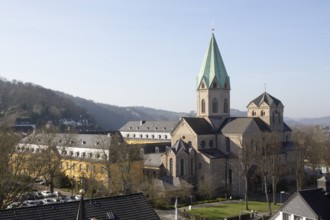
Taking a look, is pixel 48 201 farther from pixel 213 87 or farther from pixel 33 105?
pixel 33 105

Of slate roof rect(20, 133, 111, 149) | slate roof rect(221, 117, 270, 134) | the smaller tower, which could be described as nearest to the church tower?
slate roof rect(221, 117, 270, 134)

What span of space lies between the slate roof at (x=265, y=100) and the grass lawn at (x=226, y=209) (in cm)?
2442

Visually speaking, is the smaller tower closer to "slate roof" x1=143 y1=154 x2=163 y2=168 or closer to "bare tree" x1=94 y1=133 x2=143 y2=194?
"slate roof" x1=143 y1=154 x2=163 y2=168

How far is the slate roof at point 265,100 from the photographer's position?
76625 millimetres

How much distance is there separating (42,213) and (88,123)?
15602 cm

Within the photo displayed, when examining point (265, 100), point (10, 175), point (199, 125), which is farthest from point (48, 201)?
point (265, 100)

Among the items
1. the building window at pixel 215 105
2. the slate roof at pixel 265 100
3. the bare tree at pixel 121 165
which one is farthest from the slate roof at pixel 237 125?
the bare tree at pixel 121 165

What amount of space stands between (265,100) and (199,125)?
16.6 meters

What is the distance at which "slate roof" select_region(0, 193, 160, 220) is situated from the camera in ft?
76.3

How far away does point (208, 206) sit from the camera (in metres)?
54.8

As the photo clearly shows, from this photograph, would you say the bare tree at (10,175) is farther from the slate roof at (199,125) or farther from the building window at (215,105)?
the building window at (215,105)

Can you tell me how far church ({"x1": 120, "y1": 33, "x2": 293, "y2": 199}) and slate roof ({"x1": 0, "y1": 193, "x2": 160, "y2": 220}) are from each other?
34029 millimetres

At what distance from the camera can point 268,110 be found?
75.7 m

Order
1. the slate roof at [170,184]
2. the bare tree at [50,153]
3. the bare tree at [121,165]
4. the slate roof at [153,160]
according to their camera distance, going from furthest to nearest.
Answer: the slate roof at [153,160], the bare tree at [50,153], the slate roof at [170,184], the bare tree at [121,165]
